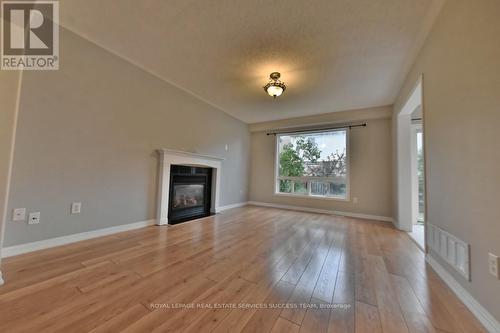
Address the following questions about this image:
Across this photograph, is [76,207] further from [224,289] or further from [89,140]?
[224,289]

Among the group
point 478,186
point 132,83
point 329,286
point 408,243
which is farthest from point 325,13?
point 408,243

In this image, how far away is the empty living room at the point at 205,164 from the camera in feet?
4.00

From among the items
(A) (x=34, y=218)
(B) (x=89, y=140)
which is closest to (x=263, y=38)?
(B) (x=89, y=140)

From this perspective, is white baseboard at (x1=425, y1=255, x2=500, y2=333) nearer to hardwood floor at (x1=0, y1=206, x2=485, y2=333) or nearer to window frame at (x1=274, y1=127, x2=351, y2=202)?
hardwood floor at (x1=0, y1=206, x2=485, y2=333)

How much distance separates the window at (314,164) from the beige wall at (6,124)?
16.2ft

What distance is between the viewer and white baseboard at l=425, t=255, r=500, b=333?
3.65 feet

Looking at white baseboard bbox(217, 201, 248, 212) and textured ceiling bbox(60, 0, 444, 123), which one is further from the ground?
textured ceiling bbox(60, 0, 444, 123)

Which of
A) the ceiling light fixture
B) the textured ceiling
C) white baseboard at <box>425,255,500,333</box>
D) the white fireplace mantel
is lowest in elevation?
white baseboard at <box>425,255,500,333</box>

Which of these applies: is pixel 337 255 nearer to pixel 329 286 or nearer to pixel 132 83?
pixel 329 286

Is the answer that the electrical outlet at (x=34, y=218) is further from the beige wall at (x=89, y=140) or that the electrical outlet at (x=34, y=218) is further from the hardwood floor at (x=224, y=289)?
the hardwood floor at (x=224, y=289)

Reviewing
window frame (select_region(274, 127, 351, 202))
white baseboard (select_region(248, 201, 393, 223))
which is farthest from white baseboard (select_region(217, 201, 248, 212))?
window frame (select_region(274, 127, 351, 202))

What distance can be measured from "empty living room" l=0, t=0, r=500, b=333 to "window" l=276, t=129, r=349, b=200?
39.8 inches

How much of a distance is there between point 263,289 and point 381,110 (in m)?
4.50

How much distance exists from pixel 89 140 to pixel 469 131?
3816mm
